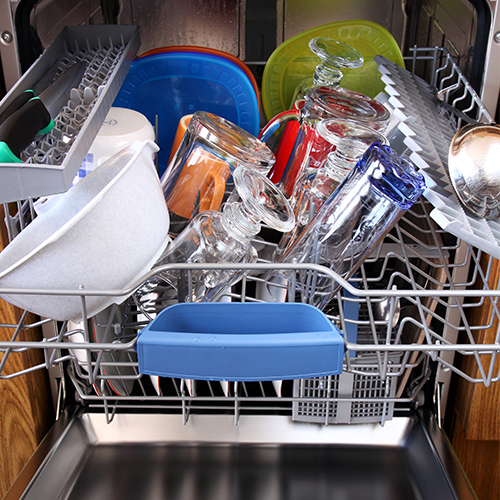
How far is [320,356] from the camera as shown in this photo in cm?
45

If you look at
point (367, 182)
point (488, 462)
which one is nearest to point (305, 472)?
point (488, 462)

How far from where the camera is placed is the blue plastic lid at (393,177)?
0.50 metres

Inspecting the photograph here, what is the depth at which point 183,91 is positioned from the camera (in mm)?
820

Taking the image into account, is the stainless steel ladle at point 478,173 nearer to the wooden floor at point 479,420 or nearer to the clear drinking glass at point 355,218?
the clear drinking glass at point 355,218

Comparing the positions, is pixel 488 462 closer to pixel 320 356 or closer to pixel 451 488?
pixel 451 488

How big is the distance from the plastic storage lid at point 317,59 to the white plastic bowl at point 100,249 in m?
0.42

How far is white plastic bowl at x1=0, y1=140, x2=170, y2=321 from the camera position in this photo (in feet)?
1.43

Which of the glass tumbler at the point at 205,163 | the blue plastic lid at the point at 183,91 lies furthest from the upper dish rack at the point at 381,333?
the blue plastic lid at the point at 183,91

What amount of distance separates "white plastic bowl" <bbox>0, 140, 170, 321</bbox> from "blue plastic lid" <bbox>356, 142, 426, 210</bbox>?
0.23 meters

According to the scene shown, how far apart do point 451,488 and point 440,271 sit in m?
0.32

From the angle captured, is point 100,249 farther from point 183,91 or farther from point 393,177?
point 183,91

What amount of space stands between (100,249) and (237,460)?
497 mm

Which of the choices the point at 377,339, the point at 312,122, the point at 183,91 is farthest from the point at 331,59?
the point at 377,339

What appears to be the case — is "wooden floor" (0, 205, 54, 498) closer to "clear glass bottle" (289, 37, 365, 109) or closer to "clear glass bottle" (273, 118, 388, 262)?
"clear glass bottle" (273, 118, 388, 262)
